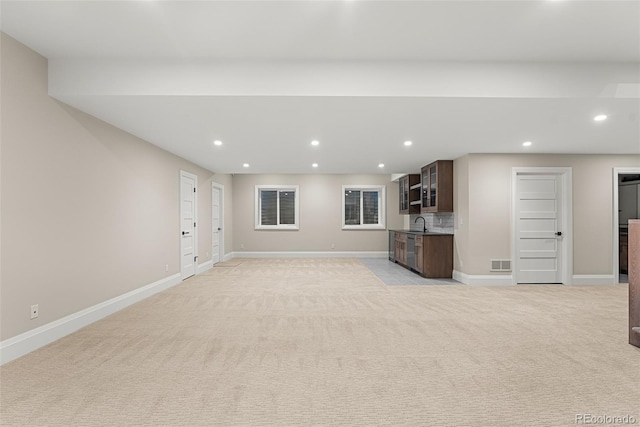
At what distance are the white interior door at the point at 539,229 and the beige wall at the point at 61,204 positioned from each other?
21.8 feet

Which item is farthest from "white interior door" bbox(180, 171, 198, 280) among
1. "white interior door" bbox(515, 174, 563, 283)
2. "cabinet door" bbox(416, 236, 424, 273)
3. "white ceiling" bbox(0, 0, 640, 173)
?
"white interior door" bbox(515, 174, 563, 283)

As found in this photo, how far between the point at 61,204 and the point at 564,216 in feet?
25.7

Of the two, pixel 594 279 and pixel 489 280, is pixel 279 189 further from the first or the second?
pixel 594 279

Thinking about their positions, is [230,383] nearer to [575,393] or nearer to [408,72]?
[575,393]

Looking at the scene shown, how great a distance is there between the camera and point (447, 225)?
720 cm

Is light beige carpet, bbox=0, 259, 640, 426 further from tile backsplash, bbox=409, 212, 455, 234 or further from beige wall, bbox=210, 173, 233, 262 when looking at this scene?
beige wall, bbox=210, 173, 233, 262

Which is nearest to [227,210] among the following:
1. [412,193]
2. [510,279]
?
[412,193]

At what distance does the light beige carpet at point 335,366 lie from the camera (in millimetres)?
2045

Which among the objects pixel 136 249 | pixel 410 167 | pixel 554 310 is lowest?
pixel 554 310

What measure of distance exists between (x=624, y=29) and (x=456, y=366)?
3074 millimetres

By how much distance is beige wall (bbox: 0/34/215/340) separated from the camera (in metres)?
2.79

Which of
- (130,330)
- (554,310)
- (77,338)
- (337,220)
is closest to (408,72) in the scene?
(554,310)

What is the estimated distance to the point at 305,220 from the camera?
33.2ft

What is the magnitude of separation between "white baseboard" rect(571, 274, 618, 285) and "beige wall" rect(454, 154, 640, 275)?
2.4 inches
